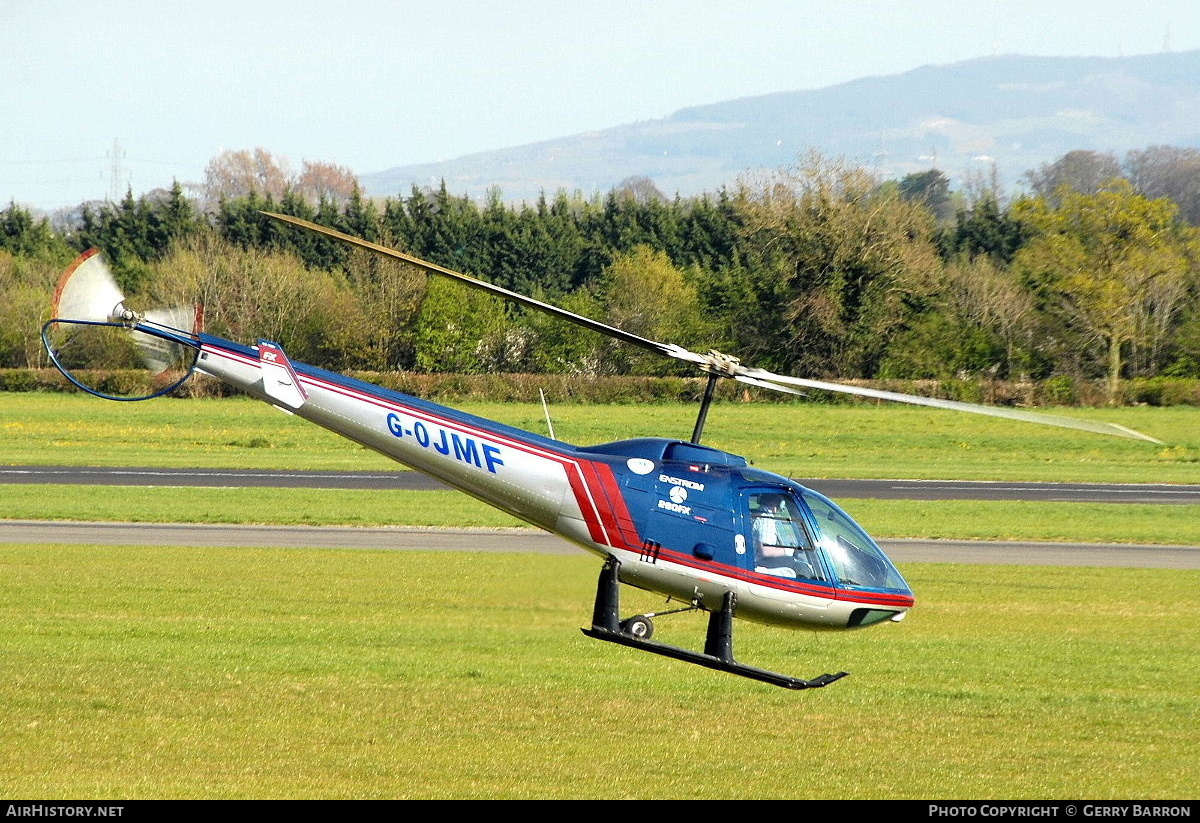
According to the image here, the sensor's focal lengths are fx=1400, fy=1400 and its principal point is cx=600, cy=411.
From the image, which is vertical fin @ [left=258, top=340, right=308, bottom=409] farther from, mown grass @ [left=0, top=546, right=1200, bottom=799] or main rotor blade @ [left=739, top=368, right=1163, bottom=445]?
main rotor blade @ [left=739, top=368, right=1163, bottom=445]

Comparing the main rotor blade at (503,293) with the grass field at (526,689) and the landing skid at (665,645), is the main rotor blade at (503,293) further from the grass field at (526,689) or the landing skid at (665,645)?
the grass field at (526,689)

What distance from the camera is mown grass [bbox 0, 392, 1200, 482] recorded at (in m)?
53.5

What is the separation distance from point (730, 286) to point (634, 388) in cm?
1827

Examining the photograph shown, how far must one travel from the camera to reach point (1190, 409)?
7981 cm

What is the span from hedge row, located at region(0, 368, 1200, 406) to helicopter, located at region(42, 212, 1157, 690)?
52.0m

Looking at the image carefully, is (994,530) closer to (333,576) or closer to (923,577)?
(923,577)

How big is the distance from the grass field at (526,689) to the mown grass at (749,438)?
22.0m

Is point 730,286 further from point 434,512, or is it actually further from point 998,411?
point 998,411

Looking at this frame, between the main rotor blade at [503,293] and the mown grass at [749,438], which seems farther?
the mown grass at [749,438]

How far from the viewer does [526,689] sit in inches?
789

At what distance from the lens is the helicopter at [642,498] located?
568 inches

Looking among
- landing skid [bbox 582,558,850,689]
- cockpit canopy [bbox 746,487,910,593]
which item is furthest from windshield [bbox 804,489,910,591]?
landing skid [bbox 582,558,850,689]

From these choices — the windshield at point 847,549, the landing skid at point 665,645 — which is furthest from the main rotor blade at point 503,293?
the landing skid at point 665,645

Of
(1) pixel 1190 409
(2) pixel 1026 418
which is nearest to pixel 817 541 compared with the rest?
(2) pixel 1026 418
